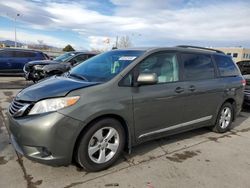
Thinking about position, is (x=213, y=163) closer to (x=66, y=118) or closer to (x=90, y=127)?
(x=90, y=127)

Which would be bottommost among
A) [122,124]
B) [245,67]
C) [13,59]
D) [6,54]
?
[122,124]

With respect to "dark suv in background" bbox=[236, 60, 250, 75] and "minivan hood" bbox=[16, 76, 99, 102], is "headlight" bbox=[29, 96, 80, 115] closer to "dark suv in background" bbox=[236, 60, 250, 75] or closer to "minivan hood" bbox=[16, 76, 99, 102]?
"minivan hood" bbox=[16, 76, 99, 102]

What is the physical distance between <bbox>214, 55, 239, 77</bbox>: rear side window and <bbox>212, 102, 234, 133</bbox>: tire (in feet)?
2.16

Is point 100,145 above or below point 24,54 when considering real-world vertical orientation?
below

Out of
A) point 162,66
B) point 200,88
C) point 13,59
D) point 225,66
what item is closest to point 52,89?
point 162,66

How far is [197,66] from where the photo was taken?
436cm

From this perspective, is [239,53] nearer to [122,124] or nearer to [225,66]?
[225,66]

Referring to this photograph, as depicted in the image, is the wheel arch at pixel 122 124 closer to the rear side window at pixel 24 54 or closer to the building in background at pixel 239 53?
the rear side window at pixel 24 54

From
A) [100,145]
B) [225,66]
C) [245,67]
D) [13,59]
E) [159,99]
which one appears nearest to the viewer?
[100,145]

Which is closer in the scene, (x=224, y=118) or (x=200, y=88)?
(x=200, y=88)

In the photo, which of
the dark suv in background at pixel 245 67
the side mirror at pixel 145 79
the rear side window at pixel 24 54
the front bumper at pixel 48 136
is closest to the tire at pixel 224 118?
the side mirror at pixel 145 79

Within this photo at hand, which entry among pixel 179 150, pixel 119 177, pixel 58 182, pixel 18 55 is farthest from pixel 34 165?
pixel 18 55

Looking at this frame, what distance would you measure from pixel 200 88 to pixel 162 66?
0.92 m

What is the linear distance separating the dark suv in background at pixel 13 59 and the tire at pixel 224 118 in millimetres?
10996
